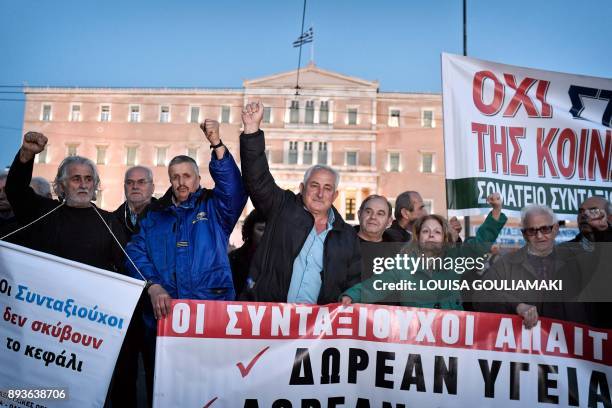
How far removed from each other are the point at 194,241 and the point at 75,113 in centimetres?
4424

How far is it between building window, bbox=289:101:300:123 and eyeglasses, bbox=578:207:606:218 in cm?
3752

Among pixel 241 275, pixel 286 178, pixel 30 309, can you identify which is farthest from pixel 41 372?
pixel 286 178

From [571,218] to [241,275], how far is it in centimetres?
269

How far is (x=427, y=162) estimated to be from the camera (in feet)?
134

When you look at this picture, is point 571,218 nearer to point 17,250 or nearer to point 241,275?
point 241,275

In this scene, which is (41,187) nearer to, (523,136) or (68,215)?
(68,215)

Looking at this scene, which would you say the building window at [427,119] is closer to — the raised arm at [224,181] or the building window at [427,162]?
the building window at [427,162]

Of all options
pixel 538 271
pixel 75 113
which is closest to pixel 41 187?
pixel 538 271

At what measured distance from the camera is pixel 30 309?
301 cm

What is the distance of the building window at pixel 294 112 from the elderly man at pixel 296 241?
1496 inches

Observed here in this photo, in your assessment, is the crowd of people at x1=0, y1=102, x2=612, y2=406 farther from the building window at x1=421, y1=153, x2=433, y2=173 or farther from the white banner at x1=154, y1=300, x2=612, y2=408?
the building window at x1=421, y1=153, x2=433, y2=173

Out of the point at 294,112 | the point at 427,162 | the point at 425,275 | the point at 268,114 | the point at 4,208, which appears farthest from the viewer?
the point at 268,114

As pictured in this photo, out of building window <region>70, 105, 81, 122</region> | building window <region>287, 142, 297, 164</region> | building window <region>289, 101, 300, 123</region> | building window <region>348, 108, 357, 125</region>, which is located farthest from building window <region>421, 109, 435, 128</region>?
building window <region>70, 105, 81, 122</region>

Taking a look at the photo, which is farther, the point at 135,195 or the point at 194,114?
the point at 194,114
